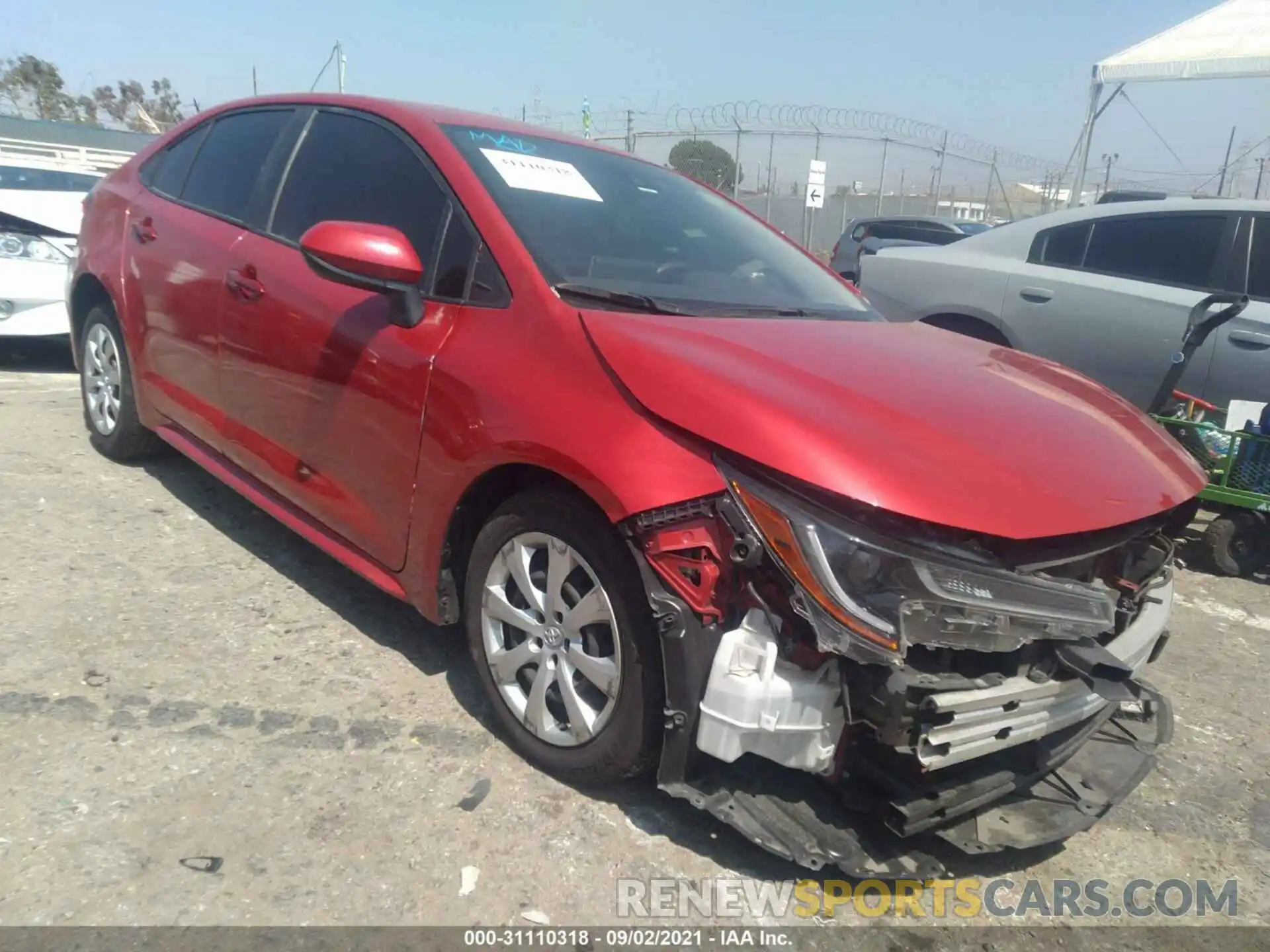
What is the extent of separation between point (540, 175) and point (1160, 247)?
4.07 m

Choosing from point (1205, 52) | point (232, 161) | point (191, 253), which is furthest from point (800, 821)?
point (1205, 52)

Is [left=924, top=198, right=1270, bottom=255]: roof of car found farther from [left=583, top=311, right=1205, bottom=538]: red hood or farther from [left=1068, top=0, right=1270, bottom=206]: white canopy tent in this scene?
[left=1068, top=0, right=1270, bottom=206]: white canopy tent

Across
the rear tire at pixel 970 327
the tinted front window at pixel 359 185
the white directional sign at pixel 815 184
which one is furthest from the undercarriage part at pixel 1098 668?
the white directional sign at pixel 815 184

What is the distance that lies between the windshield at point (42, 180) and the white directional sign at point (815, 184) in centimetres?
1144

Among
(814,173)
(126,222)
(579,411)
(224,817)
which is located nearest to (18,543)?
(126,222)

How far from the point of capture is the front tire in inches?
88.1

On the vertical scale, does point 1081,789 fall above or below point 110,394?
below

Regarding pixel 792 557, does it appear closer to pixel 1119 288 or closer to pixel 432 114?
pixel 432 114

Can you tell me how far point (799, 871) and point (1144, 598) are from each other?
1.17 m

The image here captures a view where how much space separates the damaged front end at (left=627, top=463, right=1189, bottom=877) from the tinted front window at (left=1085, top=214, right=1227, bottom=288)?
12.2ft

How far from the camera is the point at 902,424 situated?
7.20 ft

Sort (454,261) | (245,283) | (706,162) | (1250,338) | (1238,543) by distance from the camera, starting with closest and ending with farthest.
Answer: (454,261) < (245,283) < (1238,543) < (1250,338) < (706,162)

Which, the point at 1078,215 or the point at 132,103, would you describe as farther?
the point at 132,103

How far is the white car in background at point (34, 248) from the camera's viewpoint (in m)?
6.42
